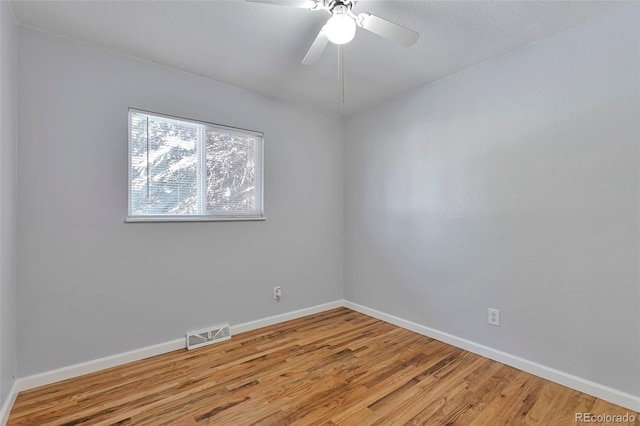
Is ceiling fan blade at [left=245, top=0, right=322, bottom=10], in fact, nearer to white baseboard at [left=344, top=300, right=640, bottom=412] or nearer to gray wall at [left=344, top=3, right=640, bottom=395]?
gray wall at [left=344, top=3, right=640, bottom=395]

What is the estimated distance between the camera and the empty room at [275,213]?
71.1 inches

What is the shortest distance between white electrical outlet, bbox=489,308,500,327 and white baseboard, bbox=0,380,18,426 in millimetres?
3188

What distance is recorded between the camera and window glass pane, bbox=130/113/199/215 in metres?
2.42

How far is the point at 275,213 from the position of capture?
10.5 ft

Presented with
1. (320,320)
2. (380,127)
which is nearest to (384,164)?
(380,127)

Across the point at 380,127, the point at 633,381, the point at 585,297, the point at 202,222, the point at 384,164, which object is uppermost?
the point at 380,127

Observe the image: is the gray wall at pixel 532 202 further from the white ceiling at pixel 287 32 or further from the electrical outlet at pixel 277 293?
the electrical outlet at pixel 277 293

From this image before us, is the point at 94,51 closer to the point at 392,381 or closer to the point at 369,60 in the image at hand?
the point at 369,60

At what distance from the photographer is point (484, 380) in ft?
6.87

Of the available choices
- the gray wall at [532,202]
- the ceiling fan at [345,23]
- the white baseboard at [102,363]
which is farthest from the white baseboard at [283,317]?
the ceiling fan at [345,23]

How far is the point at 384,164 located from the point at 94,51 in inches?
105

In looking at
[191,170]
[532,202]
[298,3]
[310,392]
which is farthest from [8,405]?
[532,202]

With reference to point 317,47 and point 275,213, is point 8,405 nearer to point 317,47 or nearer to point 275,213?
point 275,213

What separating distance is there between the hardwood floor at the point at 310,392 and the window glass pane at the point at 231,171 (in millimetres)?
1309
